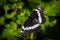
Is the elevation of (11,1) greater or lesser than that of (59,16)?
greater

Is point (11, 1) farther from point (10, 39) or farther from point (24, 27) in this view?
point (24, 27)

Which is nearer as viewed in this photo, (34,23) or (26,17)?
(34,23)

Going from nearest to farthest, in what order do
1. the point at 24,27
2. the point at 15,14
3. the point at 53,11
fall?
the point at 24,27 → the point at 53,11 → the point at 15,14

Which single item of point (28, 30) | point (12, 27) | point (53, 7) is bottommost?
point (28, 30)

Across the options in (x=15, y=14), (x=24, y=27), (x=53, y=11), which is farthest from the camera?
(x=15, y=14)

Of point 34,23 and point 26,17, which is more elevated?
point 26,17

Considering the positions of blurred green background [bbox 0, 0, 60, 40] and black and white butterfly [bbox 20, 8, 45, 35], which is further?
blurred green background [bbox 0, 0, 60, 40]

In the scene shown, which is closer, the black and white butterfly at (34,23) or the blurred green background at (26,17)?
the black and white butterfly at (34,23)

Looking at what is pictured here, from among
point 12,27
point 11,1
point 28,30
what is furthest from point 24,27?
point 11,1
